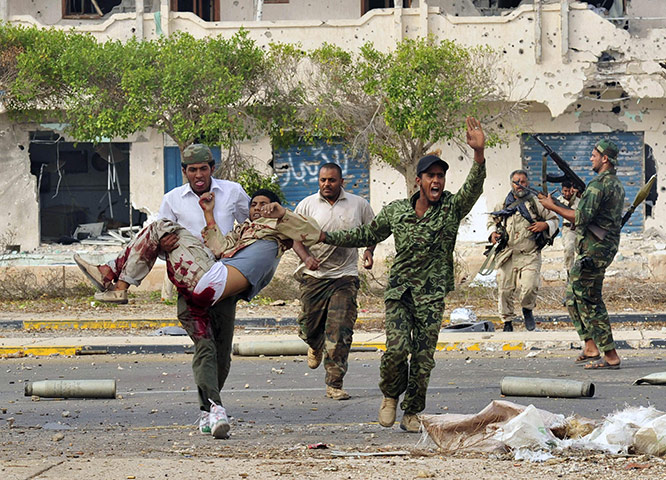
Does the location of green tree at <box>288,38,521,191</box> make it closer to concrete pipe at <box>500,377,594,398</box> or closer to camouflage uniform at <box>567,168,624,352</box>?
camouflage uniform at <box>567,168,624,352</box>

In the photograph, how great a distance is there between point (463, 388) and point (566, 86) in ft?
48.5

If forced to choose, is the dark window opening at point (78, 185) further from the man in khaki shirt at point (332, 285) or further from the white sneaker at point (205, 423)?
the white sneaker at point (205, 423)

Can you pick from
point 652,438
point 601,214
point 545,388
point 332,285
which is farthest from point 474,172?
point 601,214

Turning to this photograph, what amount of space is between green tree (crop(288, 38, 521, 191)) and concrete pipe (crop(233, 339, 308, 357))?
325 inches

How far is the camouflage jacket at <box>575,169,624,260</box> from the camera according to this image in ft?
33.3

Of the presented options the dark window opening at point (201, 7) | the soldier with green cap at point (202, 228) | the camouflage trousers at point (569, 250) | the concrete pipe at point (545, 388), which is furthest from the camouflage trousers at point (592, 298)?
the dark window opening at point (201, 7)

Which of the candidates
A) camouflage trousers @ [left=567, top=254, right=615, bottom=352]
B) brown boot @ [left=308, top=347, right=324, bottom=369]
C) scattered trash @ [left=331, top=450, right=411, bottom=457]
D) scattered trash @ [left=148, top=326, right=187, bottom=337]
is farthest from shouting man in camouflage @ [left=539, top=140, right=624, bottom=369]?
scattered trash @ [left=148, top=326, right=187, bottom=337]

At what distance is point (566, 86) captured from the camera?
2322 cm

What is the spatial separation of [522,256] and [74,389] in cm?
622

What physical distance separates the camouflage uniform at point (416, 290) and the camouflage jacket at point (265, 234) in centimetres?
17

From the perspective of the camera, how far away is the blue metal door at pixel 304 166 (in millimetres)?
24031

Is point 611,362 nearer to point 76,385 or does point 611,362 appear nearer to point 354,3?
point 76,385

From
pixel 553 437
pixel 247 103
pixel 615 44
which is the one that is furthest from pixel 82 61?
pixel 553 437

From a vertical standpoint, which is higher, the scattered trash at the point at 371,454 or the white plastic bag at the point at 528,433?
the white plastic bag at the point at 528,433
